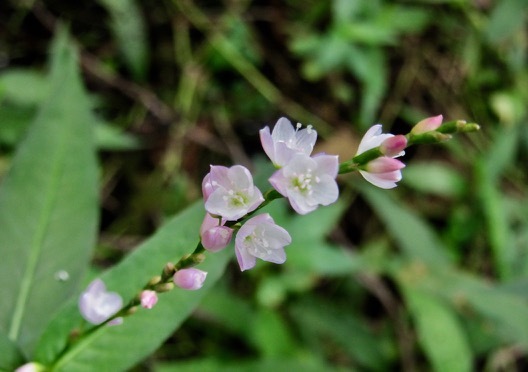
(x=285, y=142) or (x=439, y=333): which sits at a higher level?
(x=285, y=142)

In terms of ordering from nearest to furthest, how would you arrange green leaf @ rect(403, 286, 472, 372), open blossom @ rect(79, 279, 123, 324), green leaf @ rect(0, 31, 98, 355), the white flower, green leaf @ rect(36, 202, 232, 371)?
1. the white flower
2. open blossom @ rect(79, 279, 123, 324)
3. green leaf @ rect(36, 202, 232, 371)
4. green leaf @ rect(0, 31, 98, 355)
5. green leaf @ rect(403, 286, 472, 372)

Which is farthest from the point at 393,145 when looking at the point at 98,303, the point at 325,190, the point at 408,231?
the point at 408,231

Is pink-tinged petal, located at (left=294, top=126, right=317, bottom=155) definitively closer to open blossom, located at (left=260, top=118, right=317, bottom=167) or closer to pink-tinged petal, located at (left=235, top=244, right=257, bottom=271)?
open blossom, located at (left=260, top=118, right=317, bottom=167)

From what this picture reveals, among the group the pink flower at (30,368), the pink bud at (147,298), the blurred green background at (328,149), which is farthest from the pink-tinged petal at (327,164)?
the blurred green background at (328,149)

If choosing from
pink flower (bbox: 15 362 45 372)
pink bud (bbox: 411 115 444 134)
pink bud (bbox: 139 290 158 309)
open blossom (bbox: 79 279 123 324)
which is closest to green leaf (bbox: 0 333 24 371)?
pink flower (bbox: 15 362 45 372)

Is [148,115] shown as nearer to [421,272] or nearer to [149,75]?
[149,75]

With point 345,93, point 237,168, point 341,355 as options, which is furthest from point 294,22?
point 237,168

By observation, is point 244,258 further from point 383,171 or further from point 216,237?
point 383,171
